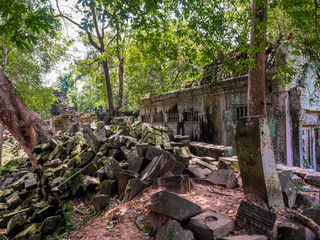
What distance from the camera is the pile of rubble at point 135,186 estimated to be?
2154mm

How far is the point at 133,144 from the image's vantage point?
4.73 metres

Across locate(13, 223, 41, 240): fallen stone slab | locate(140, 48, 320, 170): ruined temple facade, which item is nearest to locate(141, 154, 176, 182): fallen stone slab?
locate(13, 223, 41, 240): fallen stone slab

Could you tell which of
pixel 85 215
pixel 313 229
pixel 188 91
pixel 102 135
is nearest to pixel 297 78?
pixel 188 91

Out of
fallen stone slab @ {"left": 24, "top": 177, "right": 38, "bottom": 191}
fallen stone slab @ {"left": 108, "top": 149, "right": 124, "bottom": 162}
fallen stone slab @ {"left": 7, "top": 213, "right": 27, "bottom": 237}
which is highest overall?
fallen stone slab @ {"left": 108, "top": 149, "right": 124, "bottom": 162}

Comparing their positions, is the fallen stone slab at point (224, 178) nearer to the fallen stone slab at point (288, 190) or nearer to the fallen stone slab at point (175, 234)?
the fallen stone slab at point (288, 190)

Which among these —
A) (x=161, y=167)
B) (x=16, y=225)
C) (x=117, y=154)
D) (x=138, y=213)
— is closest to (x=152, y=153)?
(x=161, y=167)

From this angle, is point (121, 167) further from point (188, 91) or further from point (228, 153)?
point (188, 91)

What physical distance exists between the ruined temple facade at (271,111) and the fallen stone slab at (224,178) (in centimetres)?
300

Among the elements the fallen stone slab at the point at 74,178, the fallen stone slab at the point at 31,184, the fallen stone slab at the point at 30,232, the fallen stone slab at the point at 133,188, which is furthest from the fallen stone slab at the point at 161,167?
the fallen stone slab at the point at 31,184

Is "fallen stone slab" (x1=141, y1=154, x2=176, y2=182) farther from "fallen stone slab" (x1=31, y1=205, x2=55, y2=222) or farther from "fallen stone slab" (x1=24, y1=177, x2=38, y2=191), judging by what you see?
"fallen stone slab" (x1=24, y1=177, x2=38, y2=191)

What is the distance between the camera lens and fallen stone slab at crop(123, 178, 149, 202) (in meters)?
3.19

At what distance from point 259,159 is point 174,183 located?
4.13 feet

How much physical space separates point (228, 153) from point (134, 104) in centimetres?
1300

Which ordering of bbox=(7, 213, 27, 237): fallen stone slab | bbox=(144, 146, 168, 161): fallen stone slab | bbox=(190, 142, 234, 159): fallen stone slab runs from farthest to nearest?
1. bbox=(190, 142, 234, 159): fallen stone slab
2. bbox=(144, 146, 168, 161): fallen stone slab
3. bbox=(7, 213, 27, 237): fallen stone slab
